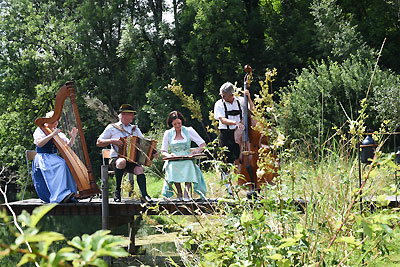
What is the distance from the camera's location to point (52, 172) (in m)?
7.78

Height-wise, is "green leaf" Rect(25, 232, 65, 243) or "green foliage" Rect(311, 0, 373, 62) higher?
"green foliage" Rect(311, 0, 373, 62)

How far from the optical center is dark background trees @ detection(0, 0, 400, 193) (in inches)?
861

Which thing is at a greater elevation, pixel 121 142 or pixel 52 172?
pixel 121 142

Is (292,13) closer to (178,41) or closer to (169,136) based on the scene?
(178,41)

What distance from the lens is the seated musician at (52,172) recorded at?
777 cm

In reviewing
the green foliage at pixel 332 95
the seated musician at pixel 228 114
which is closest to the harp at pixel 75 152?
the seated musician at pixel 228 114

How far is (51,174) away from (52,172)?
0.03 metres

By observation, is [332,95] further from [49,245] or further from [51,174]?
[49,245]

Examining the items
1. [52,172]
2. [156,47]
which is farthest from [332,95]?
[156,47]

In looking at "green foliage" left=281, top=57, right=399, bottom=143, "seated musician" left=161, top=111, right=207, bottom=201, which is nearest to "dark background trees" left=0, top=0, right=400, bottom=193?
"green foliage" left=281, top=57, right=399, bottom=143

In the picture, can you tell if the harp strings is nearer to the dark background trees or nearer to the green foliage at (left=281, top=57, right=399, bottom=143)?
the green foliage at (left=281, top=57, right=399, bottom=143)

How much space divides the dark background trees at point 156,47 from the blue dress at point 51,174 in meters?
13.6

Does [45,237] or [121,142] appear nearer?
[45,237]

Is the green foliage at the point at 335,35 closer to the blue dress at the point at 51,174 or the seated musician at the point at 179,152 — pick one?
the seated musician at the point at 179,152
